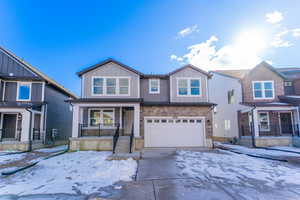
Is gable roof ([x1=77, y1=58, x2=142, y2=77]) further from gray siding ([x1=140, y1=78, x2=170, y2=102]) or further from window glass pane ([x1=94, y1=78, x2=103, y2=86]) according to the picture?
gray siding ([x1=140, y1=78, x2=170, y2=102])

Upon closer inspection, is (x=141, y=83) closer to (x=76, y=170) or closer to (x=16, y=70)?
(x=76, y=170)

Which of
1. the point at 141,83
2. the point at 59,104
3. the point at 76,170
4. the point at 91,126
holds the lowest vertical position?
the point at 76,170

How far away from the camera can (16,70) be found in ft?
44.2

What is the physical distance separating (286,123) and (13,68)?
2467cm

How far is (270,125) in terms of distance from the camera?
14000mm

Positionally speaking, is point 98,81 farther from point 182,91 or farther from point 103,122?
point 182,91

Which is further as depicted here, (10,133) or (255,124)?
(10,133)

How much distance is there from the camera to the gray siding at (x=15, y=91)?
13000 millimetres

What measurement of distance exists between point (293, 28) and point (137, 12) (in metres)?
13.8

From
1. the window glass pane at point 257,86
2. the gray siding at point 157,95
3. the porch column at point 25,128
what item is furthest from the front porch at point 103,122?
the window glass pane at point 257,86

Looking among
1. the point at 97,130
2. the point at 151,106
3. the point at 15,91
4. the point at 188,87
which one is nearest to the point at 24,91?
the point at 15,91

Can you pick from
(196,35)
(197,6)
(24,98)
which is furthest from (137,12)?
(24,98)

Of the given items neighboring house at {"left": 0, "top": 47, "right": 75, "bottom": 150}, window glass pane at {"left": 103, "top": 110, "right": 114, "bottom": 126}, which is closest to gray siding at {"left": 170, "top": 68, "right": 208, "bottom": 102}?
window glass pane at {"left": 103, "top": 110, "right": 114, "bottom": 126}

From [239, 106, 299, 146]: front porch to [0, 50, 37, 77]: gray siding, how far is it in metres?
18.8
